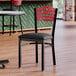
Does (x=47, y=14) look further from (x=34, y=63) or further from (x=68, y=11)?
(x=68, y=11)

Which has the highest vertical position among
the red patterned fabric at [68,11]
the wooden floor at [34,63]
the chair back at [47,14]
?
the red patterned fabric at [68,11]

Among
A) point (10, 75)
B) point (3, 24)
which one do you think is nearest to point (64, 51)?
point (10, 75)

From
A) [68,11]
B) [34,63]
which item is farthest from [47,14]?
[68,11]

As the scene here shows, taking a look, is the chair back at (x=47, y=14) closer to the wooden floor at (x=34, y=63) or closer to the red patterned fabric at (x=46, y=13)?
the red patterned fabric at (x=46, y=13)

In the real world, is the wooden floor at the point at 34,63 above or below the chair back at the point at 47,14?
below

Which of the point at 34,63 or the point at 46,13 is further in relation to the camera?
the point at 34,63

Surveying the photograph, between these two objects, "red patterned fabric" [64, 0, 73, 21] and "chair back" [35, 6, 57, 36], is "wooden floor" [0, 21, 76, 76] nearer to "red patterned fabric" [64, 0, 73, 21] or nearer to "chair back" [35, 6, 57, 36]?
"chair back" [35, 6, 57, 36]

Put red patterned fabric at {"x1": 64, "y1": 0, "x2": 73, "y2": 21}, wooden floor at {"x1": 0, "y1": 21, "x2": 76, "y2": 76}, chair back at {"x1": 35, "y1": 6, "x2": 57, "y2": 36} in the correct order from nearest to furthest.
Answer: wooden floor at {"x1": 0, "y1": 21, "x2": 76, "y2": 76} → chair back at {"x1": 35, "y1": 6, "x2": 57, "y2": 36} → red patterned fabric at {"x1": 64, "y1": 0, "x2": 73, "y2": 21}

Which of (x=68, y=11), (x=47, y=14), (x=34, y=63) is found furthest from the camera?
(x=68, y=11)

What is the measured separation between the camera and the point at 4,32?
889 cm

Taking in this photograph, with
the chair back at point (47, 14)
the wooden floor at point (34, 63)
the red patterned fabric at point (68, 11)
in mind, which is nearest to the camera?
the wooden floor at point (34, 63)

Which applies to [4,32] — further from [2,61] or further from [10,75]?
[10,75]

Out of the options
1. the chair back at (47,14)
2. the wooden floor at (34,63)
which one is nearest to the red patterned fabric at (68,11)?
the wooden floor at (34,63)

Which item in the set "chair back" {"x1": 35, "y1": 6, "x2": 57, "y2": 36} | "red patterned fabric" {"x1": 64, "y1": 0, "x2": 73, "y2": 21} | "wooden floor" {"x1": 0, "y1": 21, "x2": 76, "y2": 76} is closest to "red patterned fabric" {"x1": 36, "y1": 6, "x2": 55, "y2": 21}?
"chair back" {"x1": 35, "y1": 6, "x2": 57, "y2": 36}
